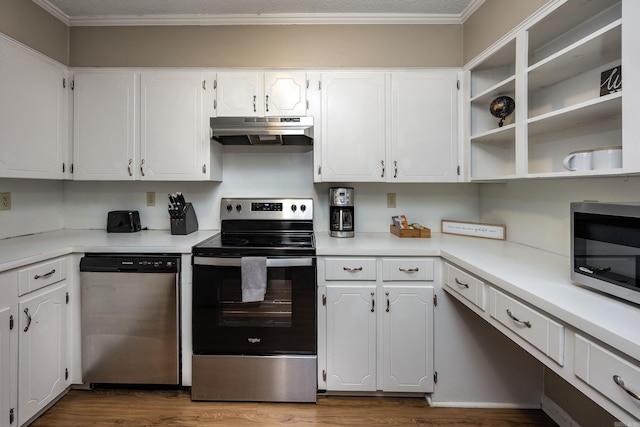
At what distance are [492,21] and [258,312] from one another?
7.50 feet

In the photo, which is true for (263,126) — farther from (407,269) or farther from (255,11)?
(407,269)

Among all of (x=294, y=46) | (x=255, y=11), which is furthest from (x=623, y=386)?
(x=255, y=11)

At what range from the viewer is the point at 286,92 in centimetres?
220

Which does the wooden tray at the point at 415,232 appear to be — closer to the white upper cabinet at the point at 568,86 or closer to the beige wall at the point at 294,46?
the white upper cabinet at the point at 568,86

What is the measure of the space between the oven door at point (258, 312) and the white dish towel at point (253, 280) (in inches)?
2.3

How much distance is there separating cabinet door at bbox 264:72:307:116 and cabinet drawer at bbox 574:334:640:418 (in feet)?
6.33

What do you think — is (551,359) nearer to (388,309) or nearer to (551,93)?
(388,309)

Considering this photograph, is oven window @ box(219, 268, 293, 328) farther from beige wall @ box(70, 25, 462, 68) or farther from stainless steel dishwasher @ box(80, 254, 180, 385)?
beige wall @ box(70, 25, 462, 68)

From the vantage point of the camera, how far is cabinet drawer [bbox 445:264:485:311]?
1432 mm

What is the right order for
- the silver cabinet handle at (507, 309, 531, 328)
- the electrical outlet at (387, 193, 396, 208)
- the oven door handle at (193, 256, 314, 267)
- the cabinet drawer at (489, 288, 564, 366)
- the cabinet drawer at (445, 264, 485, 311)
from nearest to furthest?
the cabinet drawer at (489, 288, 564, 366)
the silver cabinet handle at (507, 309, 531, 328)
the cabinet drawer at (445, 264, 485, 311)
the oven door handle at (193, 256, 314, 267)
the electrical outlet at (387, 193, 396, 208)

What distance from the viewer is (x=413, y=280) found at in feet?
6.10

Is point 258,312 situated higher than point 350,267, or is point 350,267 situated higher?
point 350,267

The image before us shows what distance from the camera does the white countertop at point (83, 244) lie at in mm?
1624

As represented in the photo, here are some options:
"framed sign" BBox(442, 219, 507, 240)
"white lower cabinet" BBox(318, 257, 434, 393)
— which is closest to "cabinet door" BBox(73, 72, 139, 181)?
"white lower cabinet" BBox(318, 257, 434, 393)
